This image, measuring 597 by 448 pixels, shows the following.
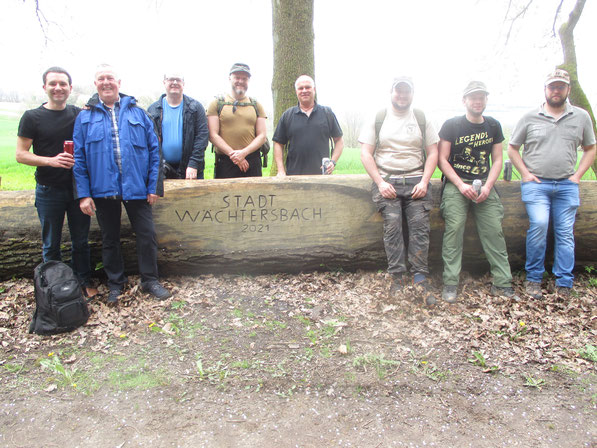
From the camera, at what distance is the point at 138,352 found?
3.58 m

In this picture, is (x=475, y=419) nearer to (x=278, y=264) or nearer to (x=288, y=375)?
(x=288, y=375)

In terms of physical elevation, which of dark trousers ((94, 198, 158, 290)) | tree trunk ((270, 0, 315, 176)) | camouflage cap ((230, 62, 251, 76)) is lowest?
dark trousers ((94, 198, 158, 290))

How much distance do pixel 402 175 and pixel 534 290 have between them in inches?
72.9

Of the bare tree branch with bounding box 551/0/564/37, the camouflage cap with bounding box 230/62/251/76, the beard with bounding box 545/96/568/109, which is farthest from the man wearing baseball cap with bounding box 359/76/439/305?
the bare tree branch with bounding box 551/0/564/37

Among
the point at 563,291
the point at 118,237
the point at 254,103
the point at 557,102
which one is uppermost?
the point at 254,103

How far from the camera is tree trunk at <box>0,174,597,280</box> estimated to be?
4.71 m

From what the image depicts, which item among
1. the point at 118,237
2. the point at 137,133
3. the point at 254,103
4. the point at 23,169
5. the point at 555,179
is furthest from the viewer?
the point at 23,169

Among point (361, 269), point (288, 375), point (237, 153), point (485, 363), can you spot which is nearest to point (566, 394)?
point (485, 363)

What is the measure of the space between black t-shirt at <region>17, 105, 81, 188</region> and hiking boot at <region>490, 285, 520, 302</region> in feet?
14.7

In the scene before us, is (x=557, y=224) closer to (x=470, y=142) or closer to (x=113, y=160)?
(x=470, y=142)

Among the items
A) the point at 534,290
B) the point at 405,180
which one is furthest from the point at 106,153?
the point at 534,290

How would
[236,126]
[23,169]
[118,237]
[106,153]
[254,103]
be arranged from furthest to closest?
[23,169] → [254,103] → [236,126] → [118,237] → [106,153]

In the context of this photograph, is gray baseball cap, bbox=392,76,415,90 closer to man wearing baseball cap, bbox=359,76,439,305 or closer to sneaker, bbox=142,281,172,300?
man wearing baseball cap, bbox=359,76,439,305

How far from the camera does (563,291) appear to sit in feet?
14.5
